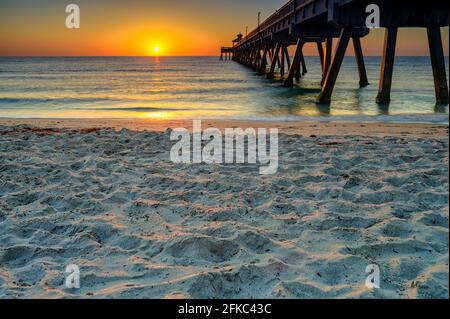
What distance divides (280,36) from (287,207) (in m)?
22.6

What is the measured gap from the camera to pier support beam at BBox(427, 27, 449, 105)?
502 inches

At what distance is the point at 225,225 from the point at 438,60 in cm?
1273

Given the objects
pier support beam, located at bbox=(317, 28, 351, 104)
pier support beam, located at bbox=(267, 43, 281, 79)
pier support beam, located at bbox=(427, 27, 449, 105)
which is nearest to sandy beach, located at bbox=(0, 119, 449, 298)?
pier support beam, located at bbox=(317, 28, 351, 104)

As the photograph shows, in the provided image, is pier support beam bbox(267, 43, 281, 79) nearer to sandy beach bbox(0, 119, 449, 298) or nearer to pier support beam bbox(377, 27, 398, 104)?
pier support beam bbox(377, 27, 398, 104)

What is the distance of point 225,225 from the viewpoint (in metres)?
3.30

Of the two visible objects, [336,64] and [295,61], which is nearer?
[336,64]

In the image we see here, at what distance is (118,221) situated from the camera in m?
3.44

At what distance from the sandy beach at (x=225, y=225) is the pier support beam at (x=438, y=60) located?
8.79 meters

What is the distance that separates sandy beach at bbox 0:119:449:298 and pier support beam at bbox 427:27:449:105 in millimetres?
8786

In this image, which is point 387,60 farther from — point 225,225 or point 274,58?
point 274,58

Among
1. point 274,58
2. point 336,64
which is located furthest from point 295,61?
point 274,58

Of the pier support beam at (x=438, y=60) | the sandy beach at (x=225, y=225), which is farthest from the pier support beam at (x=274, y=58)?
the sandy beach at (x=225, y=225)

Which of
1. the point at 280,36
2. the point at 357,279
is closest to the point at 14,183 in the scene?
the point at 357,279

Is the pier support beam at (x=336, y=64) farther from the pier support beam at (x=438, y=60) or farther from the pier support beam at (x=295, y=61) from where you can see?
the pier support beam at (x=295, y=61)
